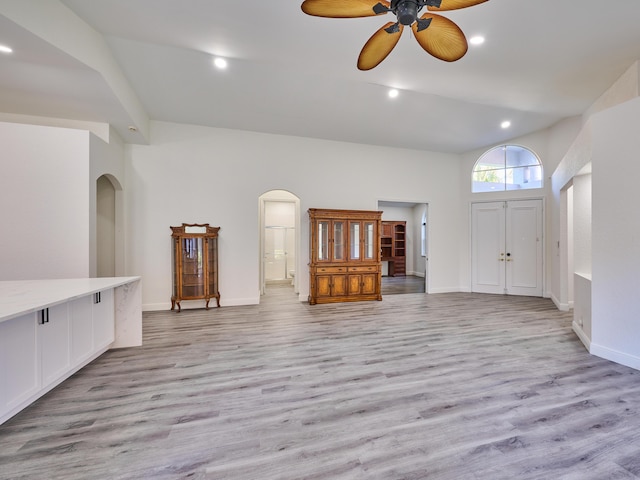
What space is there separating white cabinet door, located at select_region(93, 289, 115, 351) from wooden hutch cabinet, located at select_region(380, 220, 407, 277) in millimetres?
8328

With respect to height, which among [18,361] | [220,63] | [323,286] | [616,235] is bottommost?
[323,286]

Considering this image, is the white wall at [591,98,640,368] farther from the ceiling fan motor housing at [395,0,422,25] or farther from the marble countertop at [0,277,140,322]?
the marble countertop at [0,277,140,322]

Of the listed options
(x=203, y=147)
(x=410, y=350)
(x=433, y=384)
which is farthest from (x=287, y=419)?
(x=203, y=147)

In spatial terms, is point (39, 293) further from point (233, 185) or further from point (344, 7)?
point (233, 185)

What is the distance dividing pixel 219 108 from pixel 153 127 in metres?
1.53

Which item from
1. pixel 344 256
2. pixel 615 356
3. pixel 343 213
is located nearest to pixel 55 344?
pixel 344 256

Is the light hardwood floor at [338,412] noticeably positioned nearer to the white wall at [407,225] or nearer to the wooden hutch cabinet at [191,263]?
the wooden hutch cabinet at [191,263]

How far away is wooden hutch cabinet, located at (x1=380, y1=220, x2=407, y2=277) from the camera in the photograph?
10.1 metres

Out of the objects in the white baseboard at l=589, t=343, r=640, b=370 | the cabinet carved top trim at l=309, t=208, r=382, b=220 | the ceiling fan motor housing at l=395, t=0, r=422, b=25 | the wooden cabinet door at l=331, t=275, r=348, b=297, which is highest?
the ceiling fan motor housing at l=395, t=0, r=422, b=25

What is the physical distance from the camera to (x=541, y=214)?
6043 mm

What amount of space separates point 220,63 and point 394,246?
8166 millimetres

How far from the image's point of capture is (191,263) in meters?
5.12

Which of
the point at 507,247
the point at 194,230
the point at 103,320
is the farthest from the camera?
the point at 507,247

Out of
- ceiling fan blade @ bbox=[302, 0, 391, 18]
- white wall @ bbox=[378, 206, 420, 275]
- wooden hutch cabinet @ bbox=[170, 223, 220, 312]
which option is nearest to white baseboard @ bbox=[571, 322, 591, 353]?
ceiling fan blade @ bbox=[302, 0, 391, 18]
